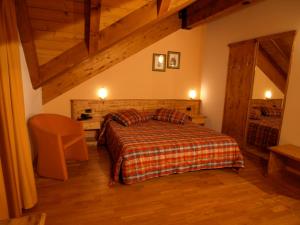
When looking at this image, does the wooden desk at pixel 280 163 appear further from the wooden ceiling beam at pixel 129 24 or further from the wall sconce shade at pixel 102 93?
the wall sconce shade at pixel 102 93

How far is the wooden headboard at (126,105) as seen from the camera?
3736 millimetres

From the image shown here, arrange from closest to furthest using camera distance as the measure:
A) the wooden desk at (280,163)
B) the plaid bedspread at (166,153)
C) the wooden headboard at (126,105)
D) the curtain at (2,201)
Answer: the curtain at (2,201)
the plaid bedspread at (166,153)
the wooden desk at (280,163)
the wooden headboard at (126,105)

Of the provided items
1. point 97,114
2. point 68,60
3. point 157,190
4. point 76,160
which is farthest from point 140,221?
A: point 97,114

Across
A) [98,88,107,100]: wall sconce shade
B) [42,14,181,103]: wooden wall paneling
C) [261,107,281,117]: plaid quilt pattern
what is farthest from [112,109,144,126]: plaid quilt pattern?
[261,107,281,117]: plaid quilt pattern

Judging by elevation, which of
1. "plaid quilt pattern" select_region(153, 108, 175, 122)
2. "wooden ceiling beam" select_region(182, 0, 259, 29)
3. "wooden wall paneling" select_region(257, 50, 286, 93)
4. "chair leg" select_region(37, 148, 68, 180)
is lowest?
"chair leg" select_region(37, 148, 68, 180)

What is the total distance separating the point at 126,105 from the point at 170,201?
2.28 meters

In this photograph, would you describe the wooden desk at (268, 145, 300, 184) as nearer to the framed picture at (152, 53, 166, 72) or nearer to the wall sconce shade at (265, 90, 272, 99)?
the wall sconce shade at (265, 90, 272, 99)

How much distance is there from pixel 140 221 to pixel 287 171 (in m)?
2.18

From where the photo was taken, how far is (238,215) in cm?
192

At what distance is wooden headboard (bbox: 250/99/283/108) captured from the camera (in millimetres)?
2840

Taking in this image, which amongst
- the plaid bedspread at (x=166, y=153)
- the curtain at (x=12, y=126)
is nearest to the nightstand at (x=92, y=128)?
the plaid bedspread at (x=166, y=153)

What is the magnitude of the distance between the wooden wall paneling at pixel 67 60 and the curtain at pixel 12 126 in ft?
2.48

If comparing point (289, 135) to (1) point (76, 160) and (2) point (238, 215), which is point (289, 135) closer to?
(2) point (238, 215)

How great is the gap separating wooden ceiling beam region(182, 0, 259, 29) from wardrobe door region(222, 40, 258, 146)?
0.69 meters
